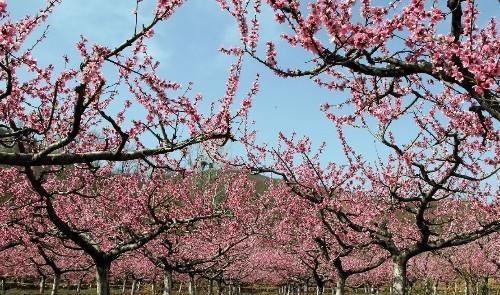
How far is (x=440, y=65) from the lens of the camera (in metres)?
4.86

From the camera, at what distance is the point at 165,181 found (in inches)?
602

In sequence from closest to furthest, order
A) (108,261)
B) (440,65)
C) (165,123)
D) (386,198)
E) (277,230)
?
(440,65)
(165,123)
(108,261)
(386,198)
(277,230)

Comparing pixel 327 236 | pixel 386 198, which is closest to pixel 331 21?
pixel 386 198

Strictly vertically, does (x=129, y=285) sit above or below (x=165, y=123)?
below

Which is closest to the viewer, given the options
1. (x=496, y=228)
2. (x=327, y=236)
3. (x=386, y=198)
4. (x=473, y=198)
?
(x=496, y=228)

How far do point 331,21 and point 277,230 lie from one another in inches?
689

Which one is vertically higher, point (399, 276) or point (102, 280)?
point (399, 276)

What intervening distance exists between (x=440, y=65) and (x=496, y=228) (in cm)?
710

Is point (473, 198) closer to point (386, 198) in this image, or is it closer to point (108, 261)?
point (386, 198)

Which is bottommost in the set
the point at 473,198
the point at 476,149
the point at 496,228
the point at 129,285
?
the point at 129,285

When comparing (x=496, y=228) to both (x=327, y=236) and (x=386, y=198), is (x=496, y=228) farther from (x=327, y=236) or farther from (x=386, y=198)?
(x=327, y=236)

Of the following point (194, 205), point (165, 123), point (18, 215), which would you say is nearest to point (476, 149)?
point (165, 123)

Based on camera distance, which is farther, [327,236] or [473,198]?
[327,236]

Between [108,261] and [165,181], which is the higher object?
[165,181]
